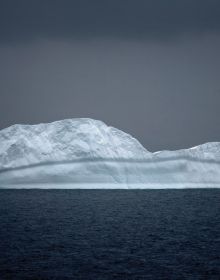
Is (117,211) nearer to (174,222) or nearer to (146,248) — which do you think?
(174,222)

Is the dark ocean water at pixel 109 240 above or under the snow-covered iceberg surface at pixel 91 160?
under

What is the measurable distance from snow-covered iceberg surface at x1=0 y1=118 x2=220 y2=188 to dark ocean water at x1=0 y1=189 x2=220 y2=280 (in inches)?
20.6

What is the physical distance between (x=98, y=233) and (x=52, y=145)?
12.1 feet

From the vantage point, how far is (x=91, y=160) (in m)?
12.0

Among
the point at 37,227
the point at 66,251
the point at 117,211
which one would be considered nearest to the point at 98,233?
the point at 37,227

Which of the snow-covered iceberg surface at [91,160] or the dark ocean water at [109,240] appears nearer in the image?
the dark ocean water at [109,240]

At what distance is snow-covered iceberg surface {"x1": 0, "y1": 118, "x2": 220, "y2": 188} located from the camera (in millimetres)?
11984

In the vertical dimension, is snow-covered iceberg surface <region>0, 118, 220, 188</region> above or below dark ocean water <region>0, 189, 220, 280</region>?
above

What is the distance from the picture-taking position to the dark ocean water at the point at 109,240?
19.5 feet

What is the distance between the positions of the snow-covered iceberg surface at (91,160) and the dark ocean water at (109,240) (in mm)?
524

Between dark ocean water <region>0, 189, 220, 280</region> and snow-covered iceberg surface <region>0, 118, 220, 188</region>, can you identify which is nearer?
dark ocean water <region>0, 189, 220, 280</region>

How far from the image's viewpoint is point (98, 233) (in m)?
8.72

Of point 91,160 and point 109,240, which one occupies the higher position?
point 91,160

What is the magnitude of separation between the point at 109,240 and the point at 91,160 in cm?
414
